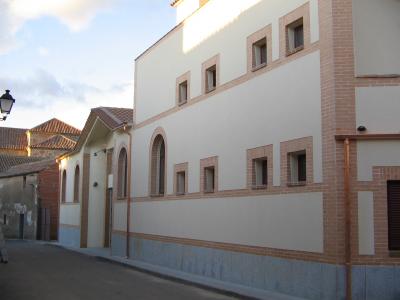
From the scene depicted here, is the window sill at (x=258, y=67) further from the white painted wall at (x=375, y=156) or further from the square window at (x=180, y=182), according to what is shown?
the square window at (x=180, y=182)

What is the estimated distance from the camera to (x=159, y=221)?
21.3 meters

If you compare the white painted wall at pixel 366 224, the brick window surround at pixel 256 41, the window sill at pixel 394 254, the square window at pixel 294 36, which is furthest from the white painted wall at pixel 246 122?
the window sill at pixel 394 254

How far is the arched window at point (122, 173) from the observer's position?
26.4m

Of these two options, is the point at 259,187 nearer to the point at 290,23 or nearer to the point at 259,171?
the point at 259,171

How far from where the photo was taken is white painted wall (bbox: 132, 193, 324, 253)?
1270 cm

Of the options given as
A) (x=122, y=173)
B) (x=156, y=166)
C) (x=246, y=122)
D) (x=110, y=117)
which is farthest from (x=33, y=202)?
(x=246, y=122)

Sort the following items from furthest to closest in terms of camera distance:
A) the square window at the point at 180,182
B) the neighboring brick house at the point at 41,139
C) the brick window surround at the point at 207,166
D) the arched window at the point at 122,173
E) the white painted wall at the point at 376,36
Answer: the neighboring brick house at the point at 41,139 < the arched window at the point at 122,173 < the square window at the point at 180,182 < the brick window surround at the point at 207,166 < the white painted wall at the point at 376,36

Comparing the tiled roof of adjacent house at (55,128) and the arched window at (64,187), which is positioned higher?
the tiled roof of adjacent house at (55,128)

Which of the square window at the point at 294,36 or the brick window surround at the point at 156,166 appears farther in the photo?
the brick window surround at the point at 156,166

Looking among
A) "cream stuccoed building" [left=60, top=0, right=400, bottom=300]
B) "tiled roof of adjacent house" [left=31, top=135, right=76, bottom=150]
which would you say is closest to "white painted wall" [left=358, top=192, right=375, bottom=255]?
"cream stuccoed building" [left=60, top=0, right=400, bottom=300]

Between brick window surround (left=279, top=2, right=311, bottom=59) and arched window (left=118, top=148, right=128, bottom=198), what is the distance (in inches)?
538

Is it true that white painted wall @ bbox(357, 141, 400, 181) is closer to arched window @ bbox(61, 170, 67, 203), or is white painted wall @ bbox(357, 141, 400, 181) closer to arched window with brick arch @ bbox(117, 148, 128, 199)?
arched window with brick arch @ bbox(117, 148, 128, 199)

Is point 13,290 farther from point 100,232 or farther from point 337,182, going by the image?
point 100,232

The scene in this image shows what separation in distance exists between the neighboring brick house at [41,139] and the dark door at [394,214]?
51.5 metres
